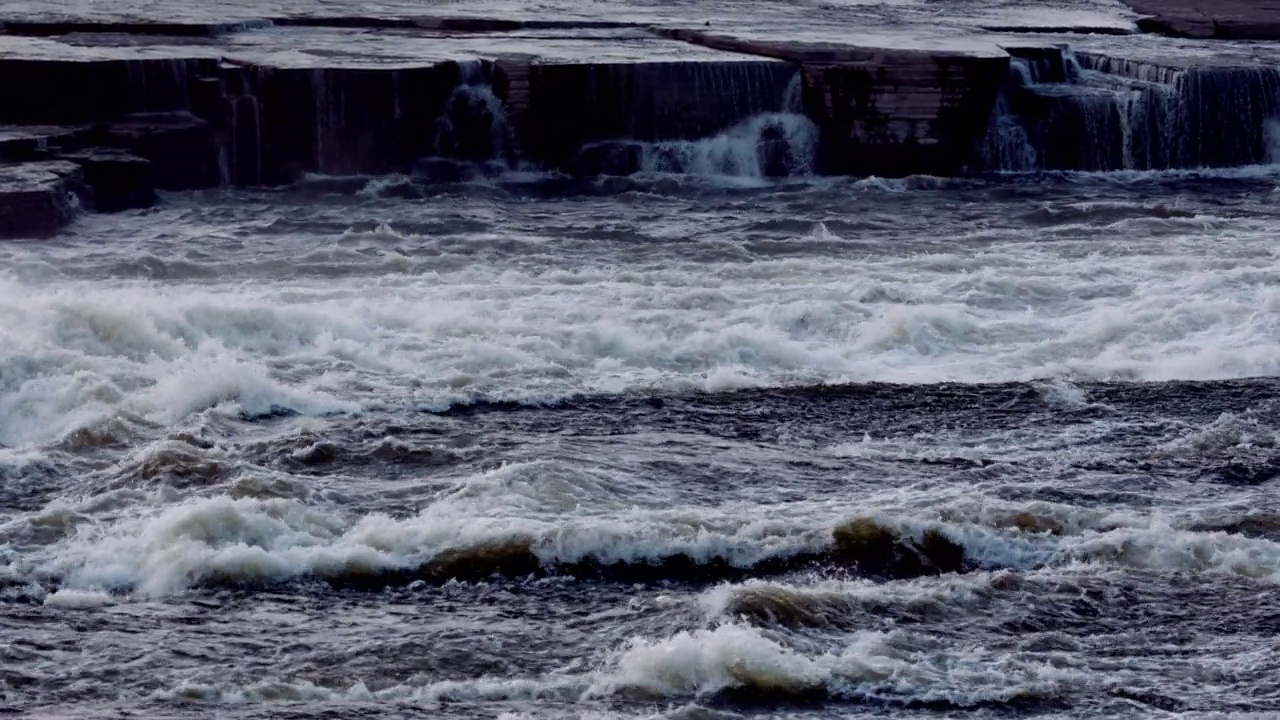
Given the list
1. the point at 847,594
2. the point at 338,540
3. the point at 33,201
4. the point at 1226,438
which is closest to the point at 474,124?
the point at 33,201

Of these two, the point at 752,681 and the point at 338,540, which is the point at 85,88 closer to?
the point at 338,540

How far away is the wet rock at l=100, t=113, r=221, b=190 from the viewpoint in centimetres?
1692

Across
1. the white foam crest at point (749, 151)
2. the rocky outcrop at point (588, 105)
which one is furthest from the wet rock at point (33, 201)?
the white foam crest at point (749, 151)

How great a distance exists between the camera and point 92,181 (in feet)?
53.1

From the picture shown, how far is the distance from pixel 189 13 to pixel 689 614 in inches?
620

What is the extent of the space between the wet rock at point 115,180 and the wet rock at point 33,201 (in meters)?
0.43

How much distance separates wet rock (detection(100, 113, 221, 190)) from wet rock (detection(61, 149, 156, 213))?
349 millimetres

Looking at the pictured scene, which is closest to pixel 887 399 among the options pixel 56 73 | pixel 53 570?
pixel 53 570

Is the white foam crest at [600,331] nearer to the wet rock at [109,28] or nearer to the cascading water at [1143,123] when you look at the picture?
the cascading water at [1143,123]

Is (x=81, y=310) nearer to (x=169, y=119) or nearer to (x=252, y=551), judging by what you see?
(x=252, y=551)

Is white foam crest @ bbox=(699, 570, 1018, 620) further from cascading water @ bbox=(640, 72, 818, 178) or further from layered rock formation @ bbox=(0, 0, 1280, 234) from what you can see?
cascading water @ bbox=(640, 72, 818, 178)

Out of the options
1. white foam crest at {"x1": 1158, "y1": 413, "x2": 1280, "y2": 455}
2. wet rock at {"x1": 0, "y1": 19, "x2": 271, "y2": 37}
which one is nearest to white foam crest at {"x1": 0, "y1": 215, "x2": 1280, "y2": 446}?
white foam crest at {"x1": 1158, "y1": 413, "x2": 1280, "y2": 455}

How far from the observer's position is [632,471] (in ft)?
A: 31.7

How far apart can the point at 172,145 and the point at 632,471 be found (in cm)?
892
